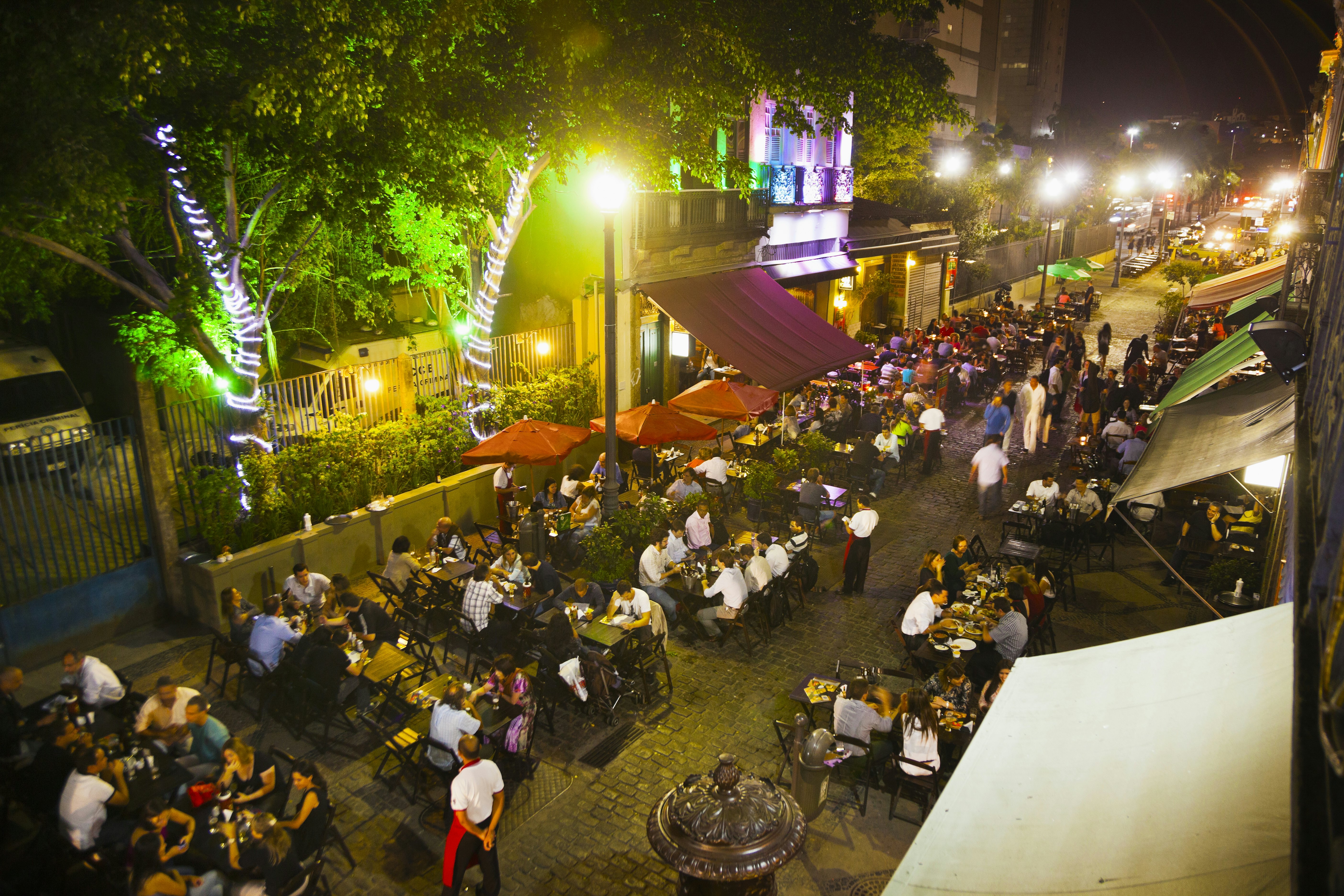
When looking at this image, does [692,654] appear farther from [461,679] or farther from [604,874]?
[604,874]

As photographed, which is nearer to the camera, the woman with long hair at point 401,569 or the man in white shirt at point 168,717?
the man in white shirt at point 168,717

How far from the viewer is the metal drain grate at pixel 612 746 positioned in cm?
828

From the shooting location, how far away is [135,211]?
41.2 feet

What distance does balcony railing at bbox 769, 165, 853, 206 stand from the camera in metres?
21.1

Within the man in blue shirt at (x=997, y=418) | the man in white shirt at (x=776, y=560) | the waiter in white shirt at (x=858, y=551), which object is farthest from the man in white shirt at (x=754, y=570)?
the man in blue shirt at (x=997, y=418)

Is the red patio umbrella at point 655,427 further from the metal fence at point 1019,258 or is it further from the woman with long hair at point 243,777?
the metal fence at point 1019,258

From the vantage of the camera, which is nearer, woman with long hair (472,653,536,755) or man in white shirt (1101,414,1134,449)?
woman with long hair (472,653,536,755)

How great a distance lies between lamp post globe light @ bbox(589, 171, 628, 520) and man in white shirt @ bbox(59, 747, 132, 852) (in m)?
6.86

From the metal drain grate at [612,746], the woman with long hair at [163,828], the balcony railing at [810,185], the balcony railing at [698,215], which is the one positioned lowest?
the metal drain grate at [612,746]

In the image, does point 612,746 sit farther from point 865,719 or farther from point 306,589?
point 306,589

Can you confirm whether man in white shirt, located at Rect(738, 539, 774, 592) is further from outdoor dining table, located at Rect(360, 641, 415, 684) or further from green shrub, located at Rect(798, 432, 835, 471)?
green shrub, located at Rect(798, 432, 835, 471)

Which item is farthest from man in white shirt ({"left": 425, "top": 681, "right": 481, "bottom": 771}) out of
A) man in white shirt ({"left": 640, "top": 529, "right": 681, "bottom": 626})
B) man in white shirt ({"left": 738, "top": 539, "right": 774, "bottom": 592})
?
man in white shirt ({"left": 738, "top": 539, "right": 774, "bottom": 592})

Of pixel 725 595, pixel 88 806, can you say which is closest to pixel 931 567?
pixel 725 595

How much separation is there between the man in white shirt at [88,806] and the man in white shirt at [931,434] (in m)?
14.2
